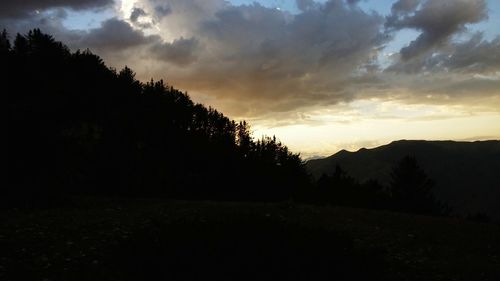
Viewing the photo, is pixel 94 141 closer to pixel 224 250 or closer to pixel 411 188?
pixel 224 250

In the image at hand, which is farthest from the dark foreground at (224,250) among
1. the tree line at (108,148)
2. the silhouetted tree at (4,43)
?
A: the silhouetted tree at (4,43)

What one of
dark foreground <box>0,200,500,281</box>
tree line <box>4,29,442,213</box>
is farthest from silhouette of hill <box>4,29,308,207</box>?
dark foreground <box>0,200,500,281</box>

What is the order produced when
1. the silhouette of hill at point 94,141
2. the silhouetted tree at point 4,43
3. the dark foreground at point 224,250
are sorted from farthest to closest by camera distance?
the silhouetted tree at point 4,43 < the silhouette of hill at point 94,141 < the dark foreground at point 224,250

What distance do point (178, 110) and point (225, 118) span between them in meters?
24.7

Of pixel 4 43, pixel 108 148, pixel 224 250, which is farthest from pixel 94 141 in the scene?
pixel 224 250

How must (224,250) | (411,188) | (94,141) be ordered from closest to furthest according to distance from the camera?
1. (224,250)
2. (94,141)
3. (411,188)

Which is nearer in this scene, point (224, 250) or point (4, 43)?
point (224, 250)

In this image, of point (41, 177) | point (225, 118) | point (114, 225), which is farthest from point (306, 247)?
point (225, 118)

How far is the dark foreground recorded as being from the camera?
6547 millimetres

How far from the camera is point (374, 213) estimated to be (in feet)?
62.7

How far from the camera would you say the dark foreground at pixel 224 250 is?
6547 millimetres

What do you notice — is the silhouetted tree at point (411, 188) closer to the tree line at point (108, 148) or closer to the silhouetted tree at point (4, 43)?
the tree line at point (108, 148)

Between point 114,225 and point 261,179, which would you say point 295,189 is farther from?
point 114,225

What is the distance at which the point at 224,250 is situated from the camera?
279 inches
